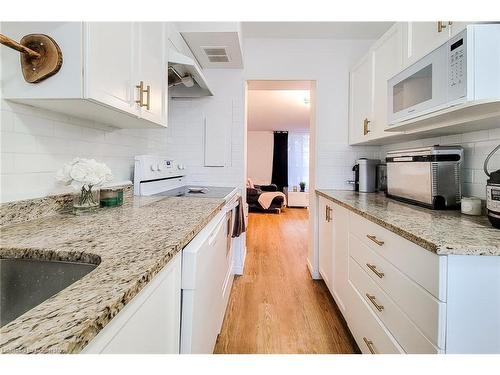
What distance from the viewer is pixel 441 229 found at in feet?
3.27

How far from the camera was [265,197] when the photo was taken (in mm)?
6672

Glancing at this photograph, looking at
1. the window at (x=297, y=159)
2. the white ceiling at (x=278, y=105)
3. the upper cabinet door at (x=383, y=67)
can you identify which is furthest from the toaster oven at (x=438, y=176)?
the window at (x=297, y=159)

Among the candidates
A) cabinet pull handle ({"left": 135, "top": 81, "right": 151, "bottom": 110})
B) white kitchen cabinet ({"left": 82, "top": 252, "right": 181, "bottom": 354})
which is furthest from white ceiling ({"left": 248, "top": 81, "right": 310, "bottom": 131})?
white kitchen cabinet ({"left": 82, "top": 252, "right": 181, "bottom": 354})

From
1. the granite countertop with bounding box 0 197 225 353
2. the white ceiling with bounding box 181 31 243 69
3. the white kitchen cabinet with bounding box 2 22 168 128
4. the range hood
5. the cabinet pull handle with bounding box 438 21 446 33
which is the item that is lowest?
the granite countertop with bounding box 0 197 225 353

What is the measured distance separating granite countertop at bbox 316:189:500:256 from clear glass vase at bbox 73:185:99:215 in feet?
4.23

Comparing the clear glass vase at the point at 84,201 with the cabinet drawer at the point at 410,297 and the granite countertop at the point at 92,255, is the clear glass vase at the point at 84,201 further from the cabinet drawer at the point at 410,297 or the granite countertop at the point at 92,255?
the cabinet drawer at the point at 410,297

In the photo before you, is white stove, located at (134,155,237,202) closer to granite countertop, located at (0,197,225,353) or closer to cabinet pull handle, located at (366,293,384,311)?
granite countertop, located at (0,197,225,353)

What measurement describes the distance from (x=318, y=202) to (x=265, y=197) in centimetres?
400

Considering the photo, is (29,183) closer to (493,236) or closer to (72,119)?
(72,119)

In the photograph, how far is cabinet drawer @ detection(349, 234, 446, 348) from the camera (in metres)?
0.82
